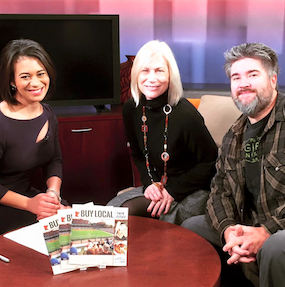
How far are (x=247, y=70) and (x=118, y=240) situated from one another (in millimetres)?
986

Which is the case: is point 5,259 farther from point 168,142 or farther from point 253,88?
point 253,88

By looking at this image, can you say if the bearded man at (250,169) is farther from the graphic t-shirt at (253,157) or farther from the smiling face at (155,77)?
the smiling face at (155,77)

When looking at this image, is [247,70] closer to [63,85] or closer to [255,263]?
[255,263]

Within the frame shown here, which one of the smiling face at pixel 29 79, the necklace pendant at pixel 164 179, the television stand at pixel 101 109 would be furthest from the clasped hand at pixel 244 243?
the television stand at pixel 101 109

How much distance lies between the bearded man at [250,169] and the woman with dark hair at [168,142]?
0.48 feet

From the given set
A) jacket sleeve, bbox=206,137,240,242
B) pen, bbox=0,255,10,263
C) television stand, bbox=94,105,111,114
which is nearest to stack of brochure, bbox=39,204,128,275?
pen, bbox=0,255,10,263

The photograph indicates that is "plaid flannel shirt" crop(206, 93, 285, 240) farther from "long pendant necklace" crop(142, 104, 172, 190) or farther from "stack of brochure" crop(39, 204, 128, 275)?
"stack of brochure" crop(39, 204, 128, 275)

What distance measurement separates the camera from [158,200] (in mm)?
2223

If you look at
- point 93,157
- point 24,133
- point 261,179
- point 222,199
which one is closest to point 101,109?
point 93,157

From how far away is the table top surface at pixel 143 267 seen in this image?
1369mm

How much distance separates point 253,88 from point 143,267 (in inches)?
37.7

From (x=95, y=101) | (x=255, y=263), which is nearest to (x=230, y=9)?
(x=95, y=101)

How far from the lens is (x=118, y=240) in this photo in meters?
1.45

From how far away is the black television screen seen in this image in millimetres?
2867
